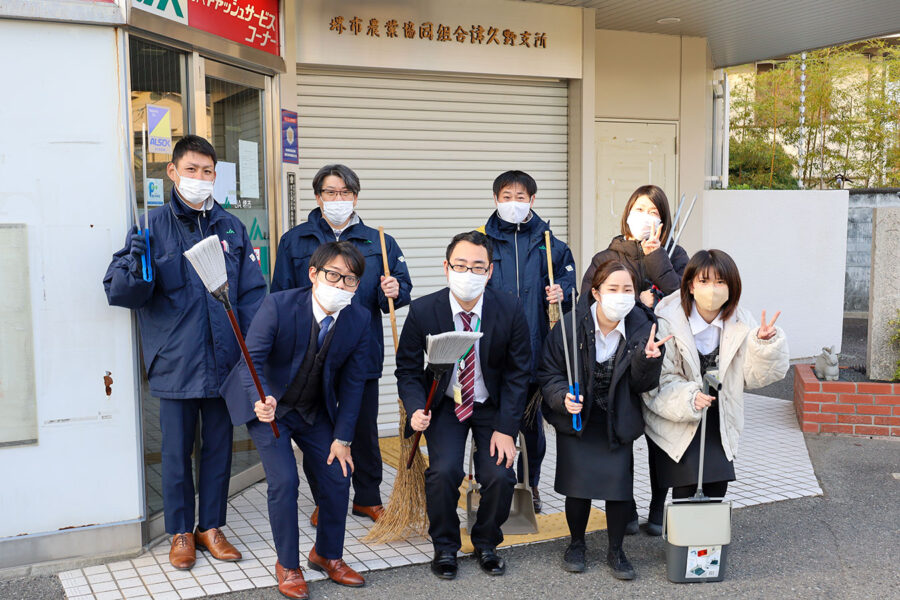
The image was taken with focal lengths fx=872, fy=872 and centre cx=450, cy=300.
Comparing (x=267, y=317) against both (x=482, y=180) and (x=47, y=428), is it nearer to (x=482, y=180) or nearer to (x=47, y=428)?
(x=47, y=428)

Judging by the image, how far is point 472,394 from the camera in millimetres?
4211

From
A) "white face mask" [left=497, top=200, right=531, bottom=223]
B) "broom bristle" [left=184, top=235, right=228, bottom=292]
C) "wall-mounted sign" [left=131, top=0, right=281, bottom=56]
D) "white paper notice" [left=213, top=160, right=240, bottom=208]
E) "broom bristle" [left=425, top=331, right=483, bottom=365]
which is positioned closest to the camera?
"broom bristle" [left=184, top=235, right=228, bottom=292]

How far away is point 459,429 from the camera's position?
13.9 feet

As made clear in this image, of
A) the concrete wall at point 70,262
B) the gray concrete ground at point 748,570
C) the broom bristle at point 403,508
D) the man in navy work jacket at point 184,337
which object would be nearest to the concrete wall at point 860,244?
the gray concrete ground at point 748,570

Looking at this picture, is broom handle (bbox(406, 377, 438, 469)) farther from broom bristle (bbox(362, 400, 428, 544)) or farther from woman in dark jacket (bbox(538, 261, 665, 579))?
woman in dark jacket (bbox(538, 261, 665, 579))

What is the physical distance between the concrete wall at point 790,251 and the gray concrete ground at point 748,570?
4.62 m

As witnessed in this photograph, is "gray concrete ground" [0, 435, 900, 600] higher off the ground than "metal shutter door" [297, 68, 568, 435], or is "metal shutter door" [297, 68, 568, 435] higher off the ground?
"metal shutter door" [297, 68, 568, 435]

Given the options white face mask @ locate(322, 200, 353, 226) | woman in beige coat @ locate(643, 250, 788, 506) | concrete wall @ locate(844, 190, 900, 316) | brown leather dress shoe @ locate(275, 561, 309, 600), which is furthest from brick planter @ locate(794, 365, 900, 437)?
concrete wall @ locate(844, 190, 900, 316)

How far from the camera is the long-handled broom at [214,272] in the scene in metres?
3.49

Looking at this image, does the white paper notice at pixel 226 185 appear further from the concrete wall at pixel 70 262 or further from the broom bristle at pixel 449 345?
the broom bristle at pixel 449 345

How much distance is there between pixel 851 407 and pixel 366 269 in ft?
13.6

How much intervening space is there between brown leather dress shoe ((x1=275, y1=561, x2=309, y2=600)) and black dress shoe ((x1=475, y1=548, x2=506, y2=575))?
844mm

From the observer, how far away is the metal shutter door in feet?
21.8

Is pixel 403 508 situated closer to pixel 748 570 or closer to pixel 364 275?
pixel 364 275
